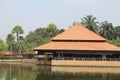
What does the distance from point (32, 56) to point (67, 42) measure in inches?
357

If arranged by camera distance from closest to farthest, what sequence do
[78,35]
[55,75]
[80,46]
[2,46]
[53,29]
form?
[55,75]
[80,46]
[78,35]
[2,46]
[53,29]

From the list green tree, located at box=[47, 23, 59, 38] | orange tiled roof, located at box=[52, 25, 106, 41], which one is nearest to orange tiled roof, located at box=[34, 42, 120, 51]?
orange tiled roof, located at box=[52, 25, 106, 41]

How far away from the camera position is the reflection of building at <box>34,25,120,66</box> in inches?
1836

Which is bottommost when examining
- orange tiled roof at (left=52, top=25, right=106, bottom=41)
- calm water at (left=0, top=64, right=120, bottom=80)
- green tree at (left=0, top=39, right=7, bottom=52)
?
calm water at (left=0, top=64, right=120, bottom=80)

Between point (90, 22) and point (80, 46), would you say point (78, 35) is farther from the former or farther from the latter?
point (90, 22)

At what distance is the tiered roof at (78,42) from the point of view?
4678 centimetres

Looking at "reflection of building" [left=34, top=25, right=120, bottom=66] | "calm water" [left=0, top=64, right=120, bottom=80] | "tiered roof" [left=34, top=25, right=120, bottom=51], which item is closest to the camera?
"calm water" [left=0, top=64, right=120, bottom=80]

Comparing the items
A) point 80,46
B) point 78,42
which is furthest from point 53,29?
point 80,46

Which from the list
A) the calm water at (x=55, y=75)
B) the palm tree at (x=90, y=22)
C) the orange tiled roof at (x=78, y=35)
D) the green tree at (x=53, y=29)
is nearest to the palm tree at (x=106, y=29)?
the palm tree at (x=90, y=22)

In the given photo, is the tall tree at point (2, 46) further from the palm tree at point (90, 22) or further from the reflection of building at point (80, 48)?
the reflection of building at point (80, 48)

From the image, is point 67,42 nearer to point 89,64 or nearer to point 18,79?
point 89,64

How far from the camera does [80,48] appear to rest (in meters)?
46.8

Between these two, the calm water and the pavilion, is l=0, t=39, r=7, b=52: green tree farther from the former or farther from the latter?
the calm water

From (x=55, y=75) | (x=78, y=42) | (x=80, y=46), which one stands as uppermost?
(x=78, y=42)
